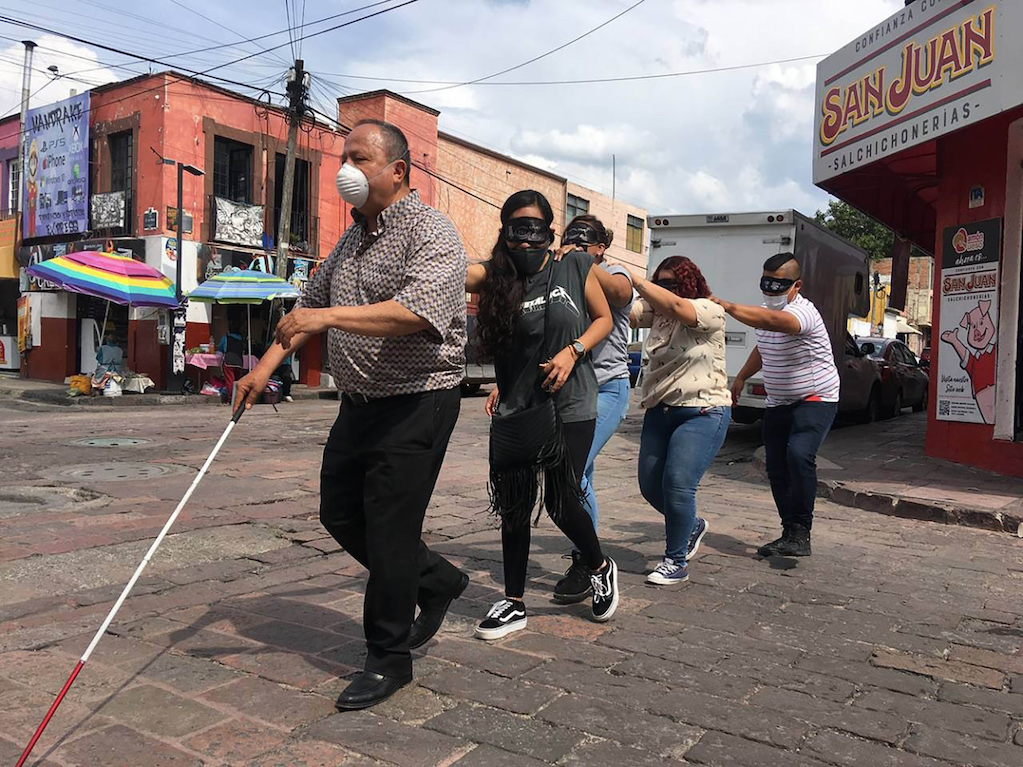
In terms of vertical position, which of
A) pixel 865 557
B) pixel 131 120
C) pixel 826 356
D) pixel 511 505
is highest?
pixel 131 120

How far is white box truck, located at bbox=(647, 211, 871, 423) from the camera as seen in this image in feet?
37.1

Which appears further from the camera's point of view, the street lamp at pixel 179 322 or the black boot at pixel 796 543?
the street lamp at pixel 179 322

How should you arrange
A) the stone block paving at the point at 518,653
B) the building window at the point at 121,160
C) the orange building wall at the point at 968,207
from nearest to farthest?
1. the stone block paving at the point at 518,653
2. the orange building wall at the point at 968,207
3. the building window at the point at 121,160

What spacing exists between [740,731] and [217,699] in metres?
1.72

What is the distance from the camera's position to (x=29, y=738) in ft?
8.59

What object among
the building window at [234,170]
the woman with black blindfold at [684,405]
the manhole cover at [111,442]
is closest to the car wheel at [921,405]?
the manhole cover at [111,442]

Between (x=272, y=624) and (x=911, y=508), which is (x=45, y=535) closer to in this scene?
(x=272, y=624)

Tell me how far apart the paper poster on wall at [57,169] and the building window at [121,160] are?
2.21ft

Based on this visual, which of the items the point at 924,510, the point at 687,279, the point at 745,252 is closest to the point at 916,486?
the point at 924,510

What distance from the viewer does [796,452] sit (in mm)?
5105

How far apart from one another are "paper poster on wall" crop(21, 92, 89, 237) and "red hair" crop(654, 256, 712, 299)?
20070mm

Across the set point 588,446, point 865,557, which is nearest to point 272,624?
point 588,446

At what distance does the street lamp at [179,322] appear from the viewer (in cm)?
1866

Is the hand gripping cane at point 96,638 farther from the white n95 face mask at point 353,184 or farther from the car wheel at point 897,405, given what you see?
the car wheel at point 897,405
